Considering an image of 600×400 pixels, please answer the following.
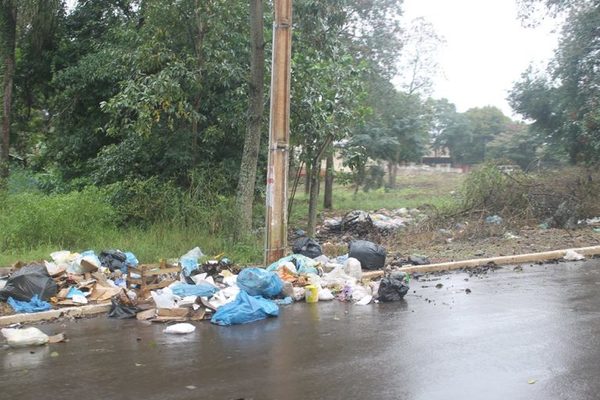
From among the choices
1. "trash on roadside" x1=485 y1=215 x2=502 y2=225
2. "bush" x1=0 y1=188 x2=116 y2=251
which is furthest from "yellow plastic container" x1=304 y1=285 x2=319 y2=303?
"trash on roadside" x1=485 y1=215 x2=502 y2=225

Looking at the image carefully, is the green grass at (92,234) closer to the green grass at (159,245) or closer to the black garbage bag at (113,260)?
the green grass at (159,245)

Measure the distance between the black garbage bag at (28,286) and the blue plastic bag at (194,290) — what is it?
1.63 meters

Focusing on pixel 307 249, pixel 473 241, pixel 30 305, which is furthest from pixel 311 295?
pixel 473 241

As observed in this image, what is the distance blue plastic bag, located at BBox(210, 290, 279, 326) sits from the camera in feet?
23.4

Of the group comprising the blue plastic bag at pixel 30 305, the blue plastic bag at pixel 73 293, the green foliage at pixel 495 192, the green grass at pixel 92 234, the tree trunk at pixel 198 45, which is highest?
the tree trunk at pixel 198 45

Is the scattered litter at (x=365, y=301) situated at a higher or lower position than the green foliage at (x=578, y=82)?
lower

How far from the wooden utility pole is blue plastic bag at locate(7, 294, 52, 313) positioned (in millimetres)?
3881

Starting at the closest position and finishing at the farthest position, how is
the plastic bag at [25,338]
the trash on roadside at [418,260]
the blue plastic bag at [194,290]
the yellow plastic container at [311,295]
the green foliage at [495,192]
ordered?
1. the plastic bag at [25,338]
2. the blue plastic bag at [194,290]
3. the yellow plastic container at [311,295]
4. the trash on roadside at [418,260]
5. the green foliage at [495,192]

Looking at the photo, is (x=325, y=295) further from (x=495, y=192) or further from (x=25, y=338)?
(x=495, y=192)

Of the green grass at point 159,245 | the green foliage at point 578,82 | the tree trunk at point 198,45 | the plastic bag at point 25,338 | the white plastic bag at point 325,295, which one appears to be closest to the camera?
the plastic bag at point 25,338

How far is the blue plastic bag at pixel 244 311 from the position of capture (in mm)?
7117

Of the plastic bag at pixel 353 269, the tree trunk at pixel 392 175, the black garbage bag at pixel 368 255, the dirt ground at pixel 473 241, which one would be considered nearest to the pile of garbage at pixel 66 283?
the plastic bag at pixel 353 269

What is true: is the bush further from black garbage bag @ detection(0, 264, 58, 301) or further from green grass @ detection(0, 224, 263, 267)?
black garbage bag @ detection(0, 264, 58, 301)

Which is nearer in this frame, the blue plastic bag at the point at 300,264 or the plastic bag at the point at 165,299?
the plastic bag at the point at 165,299
